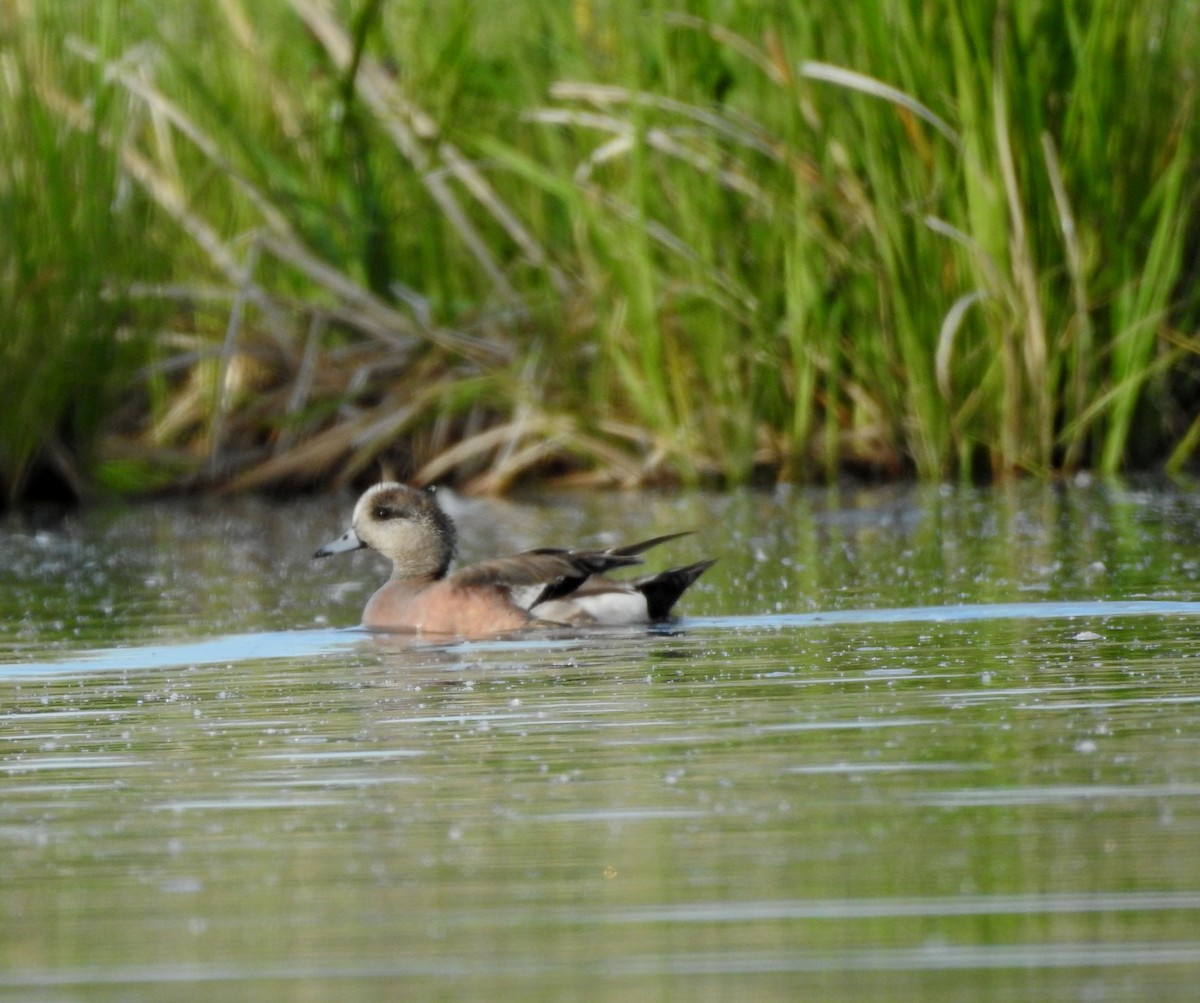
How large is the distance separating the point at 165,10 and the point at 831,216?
13.9 feet

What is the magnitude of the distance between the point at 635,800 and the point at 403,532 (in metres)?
4.23

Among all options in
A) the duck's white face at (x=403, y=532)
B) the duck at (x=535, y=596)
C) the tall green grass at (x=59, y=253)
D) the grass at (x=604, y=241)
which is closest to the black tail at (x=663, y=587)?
the duck at (x=535, y=596)

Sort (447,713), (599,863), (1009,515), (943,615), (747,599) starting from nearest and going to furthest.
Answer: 1. (599,863)
2. (447,713)
3. (943,615)
4. (747,599)
5. (1009,515)

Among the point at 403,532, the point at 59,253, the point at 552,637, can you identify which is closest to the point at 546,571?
the point at 552,637

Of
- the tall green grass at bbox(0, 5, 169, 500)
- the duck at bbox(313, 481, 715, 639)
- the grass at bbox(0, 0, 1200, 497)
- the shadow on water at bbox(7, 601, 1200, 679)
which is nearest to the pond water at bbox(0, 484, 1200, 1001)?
the shadow on water at bbox(7, 601, 1200, 679)

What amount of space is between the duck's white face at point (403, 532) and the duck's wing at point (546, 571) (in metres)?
0.90

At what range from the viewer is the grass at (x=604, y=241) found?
993cm

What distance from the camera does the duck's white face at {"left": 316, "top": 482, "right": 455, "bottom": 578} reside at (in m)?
7.71

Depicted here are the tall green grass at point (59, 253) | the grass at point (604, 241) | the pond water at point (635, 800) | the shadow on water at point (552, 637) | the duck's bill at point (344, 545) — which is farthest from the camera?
A: the tall green grass at point (59, 253)

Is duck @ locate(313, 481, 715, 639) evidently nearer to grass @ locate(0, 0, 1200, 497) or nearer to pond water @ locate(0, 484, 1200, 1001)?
pond water @ locate(0, 484, 1200, 1001)

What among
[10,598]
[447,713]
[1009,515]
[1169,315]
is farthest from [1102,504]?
[447,713]

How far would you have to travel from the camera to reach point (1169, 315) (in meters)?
10.7

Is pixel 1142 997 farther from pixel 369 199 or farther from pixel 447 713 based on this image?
pixel 369 199

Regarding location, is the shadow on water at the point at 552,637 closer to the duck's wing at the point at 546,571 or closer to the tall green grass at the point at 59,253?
the duck's wing at the point at 546,571
